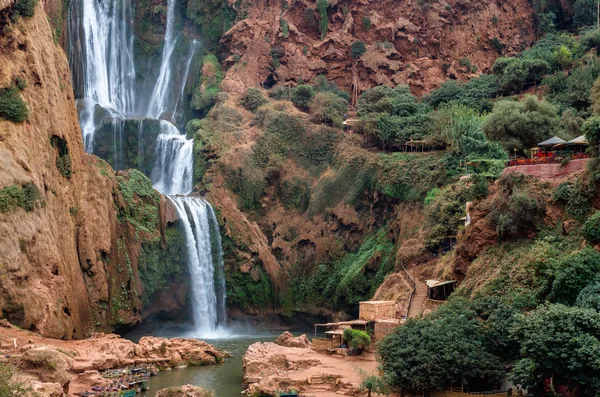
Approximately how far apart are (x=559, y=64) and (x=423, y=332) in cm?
4633

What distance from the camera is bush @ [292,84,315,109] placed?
71875 mm

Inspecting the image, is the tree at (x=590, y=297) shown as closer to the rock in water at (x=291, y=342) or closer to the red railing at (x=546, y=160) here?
the red railing at (x=546, y=160)

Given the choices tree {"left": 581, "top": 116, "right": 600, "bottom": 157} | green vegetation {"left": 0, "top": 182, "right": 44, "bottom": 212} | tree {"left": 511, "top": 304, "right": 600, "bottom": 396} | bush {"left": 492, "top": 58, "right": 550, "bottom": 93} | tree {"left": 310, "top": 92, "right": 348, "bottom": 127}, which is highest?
bush {"left": 492, "top": 58, "right": 550, "bottom": 93}

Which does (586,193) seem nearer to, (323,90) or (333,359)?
(333,359)

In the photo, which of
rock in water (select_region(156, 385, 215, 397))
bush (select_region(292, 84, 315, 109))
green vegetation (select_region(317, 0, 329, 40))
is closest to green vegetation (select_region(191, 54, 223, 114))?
bush (select_region(292, 84, 315, 109))

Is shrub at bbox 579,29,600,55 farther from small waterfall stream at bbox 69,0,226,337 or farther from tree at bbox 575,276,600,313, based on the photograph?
tree at bbox 575,276,600,313

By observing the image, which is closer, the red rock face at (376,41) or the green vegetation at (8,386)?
the green vegetation at (8,386)

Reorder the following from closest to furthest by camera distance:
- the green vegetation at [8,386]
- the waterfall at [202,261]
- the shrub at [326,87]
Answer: the green vegetation at [8,386] < the waterfall at [202,261] < the shrub at [326,87]

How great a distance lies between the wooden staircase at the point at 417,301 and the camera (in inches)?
1705

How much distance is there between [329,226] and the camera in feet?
206

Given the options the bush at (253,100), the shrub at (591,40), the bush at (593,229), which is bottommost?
the bush at (593,229)

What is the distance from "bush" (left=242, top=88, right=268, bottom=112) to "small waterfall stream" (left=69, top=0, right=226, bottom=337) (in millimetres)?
7111

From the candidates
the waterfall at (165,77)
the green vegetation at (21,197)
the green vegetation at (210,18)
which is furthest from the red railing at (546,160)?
the green vegetation at (210,18)

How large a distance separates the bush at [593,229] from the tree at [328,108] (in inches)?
1501
